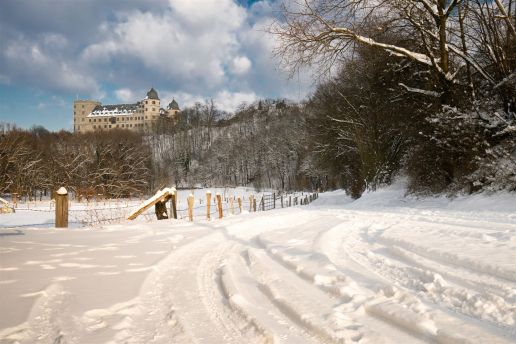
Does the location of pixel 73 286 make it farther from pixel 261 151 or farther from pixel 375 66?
pixel 261 151

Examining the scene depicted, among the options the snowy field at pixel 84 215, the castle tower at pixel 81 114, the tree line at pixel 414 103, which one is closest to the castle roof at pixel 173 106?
the castle tower at pixel 81 114

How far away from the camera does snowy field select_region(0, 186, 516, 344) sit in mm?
2805

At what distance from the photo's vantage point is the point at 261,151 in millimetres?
85312

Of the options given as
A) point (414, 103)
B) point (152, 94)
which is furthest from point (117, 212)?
point (152, 94)

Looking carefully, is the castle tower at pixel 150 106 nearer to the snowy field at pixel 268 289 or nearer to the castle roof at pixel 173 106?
the castle roof at pixel 173 106

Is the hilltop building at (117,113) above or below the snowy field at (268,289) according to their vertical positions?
above

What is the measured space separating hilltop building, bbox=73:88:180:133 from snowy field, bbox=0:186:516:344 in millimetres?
133357

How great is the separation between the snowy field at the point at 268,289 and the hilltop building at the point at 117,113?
133357 mm

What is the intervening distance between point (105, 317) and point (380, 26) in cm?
1325

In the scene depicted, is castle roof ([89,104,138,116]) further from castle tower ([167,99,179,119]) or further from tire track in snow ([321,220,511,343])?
tire track in snow ([321,220,511,343])

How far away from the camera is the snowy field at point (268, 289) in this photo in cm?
280

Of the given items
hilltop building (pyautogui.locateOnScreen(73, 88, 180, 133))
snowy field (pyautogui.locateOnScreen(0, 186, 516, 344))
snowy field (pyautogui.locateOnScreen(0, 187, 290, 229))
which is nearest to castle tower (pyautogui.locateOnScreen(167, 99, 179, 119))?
hilltop building (pyautogui.locateOnScreen(73, 88, 180, 133))

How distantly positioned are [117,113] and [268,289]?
149955 mm

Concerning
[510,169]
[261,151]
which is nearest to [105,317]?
[510,169]
